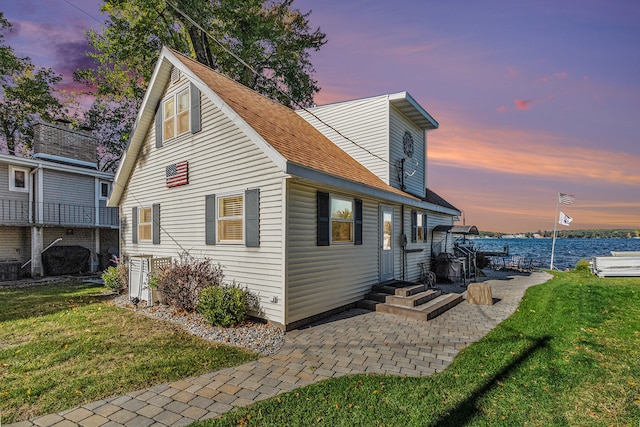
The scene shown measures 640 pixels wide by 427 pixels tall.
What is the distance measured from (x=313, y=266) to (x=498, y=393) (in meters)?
4.21

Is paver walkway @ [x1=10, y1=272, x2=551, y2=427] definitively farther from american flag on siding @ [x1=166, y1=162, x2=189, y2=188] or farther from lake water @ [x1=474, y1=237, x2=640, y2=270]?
lake water @ [x1=474, y1=237, x2=640, y2=270]

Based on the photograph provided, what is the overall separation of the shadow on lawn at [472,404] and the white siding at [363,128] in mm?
7727

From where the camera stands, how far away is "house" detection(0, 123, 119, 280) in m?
15.4

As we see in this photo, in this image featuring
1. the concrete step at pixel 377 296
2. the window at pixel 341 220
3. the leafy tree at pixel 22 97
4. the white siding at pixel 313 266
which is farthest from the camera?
the leafy tree at pixel 22 97

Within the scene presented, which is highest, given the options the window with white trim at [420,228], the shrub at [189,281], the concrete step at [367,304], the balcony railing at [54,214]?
Result: the balcony railing at [54,214]

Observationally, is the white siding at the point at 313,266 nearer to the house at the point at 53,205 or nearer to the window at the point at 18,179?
the house at the point at 53,205

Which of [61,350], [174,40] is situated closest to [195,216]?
[61,350]

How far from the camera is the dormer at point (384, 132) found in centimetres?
1181

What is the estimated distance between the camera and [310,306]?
23.3 ft

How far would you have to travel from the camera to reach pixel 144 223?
11.0 meters

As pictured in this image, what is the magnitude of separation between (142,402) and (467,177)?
14.1m

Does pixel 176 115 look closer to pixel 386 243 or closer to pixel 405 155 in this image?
pixel 386 243

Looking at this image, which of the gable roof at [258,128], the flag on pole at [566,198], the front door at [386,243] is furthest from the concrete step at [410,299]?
the flag on pole at [566,198]

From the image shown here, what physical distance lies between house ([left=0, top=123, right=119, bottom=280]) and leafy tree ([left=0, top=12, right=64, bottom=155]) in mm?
6150
